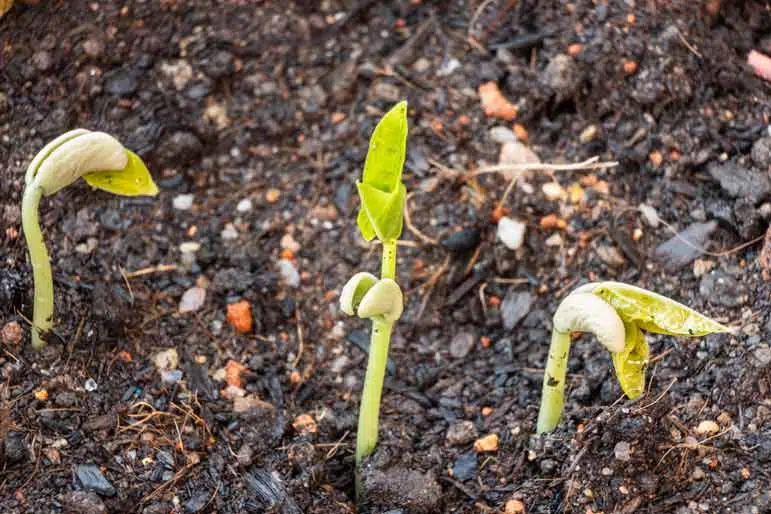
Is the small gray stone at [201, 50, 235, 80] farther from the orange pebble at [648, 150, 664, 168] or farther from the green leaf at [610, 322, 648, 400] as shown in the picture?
the green leaf at [610, 322, 648, 400]

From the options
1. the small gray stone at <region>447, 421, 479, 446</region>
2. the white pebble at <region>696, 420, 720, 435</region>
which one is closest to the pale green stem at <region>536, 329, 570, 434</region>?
the small gray stone at <region>447, 421, 479, 446</region>

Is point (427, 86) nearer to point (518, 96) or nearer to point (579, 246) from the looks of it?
point (518, 96)

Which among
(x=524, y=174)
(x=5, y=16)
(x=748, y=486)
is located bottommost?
(x=748, y=486)

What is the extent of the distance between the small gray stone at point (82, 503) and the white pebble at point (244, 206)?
718 millimetres

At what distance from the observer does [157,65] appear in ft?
7.29

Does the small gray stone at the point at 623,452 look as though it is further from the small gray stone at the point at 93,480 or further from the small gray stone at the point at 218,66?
the small gray stone at the point at 218,66

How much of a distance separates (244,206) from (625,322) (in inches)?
35.6

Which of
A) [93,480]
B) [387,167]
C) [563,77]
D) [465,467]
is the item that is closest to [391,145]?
[387,167]

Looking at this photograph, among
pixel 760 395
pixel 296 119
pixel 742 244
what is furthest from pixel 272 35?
pixel 760 395

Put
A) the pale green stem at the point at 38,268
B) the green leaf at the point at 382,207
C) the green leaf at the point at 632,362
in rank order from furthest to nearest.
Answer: the pale green stem at the point at 38,268
the green leaf at the point at 632,362
the green leaf at the point at 382,207

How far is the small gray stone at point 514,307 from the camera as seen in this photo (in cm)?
199

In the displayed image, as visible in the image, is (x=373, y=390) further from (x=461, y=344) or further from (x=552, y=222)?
(x=552, y=222)

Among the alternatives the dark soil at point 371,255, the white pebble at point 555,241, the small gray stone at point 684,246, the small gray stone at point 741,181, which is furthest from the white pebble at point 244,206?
the small gray stone at point 741,181

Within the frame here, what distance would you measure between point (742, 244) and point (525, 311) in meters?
0.43
